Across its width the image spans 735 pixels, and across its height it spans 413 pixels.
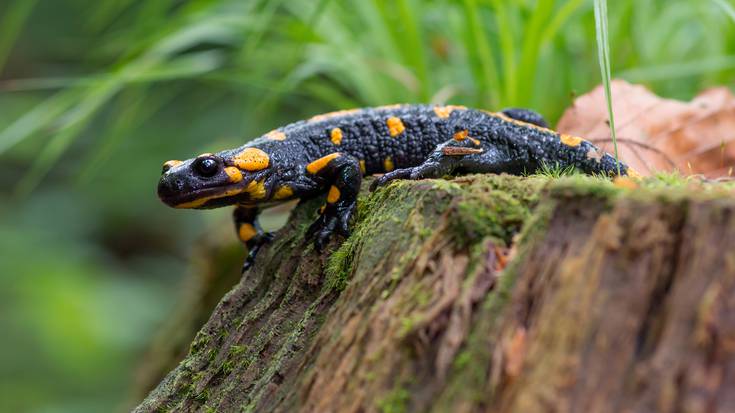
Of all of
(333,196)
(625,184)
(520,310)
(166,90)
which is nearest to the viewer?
(520,310)

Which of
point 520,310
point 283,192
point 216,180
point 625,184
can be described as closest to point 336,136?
point 283,192

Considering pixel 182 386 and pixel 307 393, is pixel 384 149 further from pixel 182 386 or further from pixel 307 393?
pixel 307 393

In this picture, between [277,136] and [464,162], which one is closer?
[464,162]

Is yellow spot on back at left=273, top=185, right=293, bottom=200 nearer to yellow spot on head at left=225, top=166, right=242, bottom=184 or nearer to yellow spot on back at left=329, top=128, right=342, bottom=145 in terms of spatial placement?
yellow spot on head at left=225, top=166, right=242, bottom=184

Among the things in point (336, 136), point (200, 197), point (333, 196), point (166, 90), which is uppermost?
point (166, 90)

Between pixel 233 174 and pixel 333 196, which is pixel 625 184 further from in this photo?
pixel 233 174

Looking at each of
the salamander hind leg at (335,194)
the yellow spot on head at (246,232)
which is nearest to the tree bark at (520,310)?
the salamander hind leg at (335,194)

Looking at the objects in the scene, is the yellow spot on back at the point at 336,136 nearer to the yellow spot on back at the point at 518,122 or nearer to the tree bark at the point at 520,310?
the yellow spot on back at the point at 518,122

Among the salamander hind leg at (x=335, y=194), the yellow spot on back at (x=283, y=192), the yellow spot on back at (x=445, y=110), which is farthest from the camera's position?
the yellow spot on back at (x=445, y=110)
